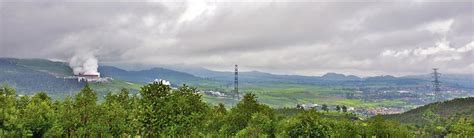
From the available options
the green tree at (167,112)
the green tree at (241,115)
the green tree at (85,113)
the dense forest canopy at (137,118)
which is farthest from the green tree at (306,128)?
the green tree at (85,113)

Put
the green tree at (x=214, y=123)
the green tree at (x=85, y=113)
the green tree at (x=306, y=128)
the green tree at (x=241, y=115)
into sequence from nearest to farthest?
the green tree at (x=85, y=113)
the green tree at (x=214, y=123)
the green tree at (x=306, y=128)
the green tree at (x=241, y=115)

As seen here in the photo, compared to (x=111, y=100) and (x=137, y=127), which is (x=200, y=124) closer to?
(x=137, y=127)

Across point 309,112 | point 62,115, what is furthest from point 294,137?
point 62,115

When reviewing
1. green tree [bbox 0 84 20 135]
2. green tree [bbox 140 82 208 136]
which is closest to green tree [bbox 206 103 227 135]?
green tree [bbox 140 82 208 136]

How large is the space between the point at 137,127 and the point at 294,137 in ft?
93.4

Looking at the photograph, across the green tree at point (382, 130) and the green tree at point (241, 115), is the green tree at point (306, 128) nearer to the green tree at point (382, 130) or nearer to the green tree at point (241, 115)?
the green tree at point (241, 115)

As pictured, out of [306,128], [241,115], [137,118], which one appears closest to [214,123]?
[241,115]

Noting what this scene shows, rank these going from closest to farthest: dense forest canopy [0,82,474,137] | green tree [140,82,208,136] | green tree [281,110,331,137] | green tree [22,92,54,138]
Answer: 1. dense forest canopy [0,82,474,137]
2. green tree [22,92,54,138]
3. green tree [140,82,208,136]
4. green tree [281,110,331,137]

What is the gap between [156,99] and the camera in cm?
6888

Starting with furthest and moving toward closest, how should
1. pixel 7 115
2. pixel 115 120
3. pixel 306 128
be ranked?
pixel 306 128 < pixel 115 120 < pixel 7 115

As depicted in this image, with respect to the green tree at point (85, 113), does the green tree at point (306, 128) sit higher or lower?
lower

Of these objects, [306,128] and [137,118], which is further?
[306,128]

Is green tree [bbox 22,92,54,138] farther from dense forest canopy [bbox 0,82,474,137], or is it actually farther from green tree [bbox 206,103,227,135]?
green tree [bbox 206,103,227,135]

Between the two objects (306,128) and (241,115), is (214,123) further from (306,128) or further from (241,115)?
(306,128)
